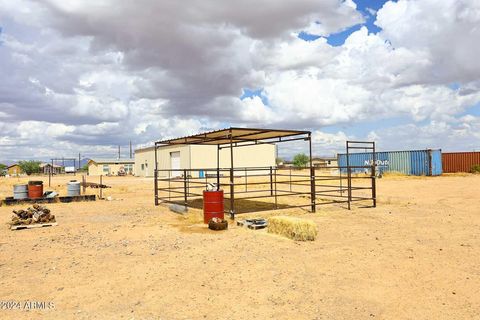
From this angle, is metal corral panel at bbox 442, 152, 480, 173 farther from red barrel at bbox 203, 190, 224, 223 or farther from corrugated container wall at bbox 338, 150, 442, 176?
red barrel at bbox 203, 190, 224, 223

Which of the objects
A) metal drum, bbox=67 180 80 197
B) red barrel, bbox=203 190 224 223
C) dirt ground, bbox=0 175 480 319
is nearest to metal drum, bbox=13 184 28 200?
metal drum, bbox=67 180 80 197

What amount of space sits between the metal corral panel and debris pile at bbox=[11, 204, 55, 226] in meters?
39.8

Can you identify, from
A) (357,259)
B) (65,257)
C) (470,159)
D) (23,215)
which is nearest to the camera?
(357,259)

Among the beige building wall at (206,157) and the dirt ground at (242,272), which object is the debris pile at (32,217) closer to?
the dirt ground at (242,272)

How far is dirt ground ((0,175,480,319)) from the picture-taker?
4.32 meters

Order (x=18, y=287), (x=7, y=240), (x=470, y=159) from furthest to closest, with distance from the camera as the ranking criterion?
1. (x=470, y=159)
2. (x=7, y=240)
3. (x=18, y=287)

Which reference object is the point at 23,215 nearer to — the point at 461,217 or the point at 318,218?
the point at 318,218

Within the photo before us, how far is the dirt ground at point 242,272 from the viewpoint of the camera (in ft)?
14.2

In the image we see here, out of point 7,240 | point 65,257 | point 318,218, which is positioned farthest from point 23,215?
point 318,218

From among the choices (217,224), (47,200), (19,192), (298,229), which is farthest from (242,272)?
(19,192)

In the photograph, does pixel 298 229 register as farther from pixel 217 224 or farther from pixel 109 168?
pixel 109 168

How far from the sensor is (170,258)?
6387 mm

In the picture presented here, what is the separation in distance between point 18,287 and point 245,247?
385cm

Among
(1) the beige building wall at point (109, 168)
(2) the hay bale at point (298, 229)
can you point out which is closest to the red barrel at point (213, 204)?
(2) the hay bale at point (298, 229)
